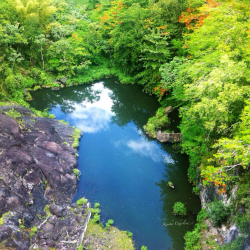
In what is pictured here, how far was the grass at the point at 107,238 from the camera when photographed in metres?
11.5

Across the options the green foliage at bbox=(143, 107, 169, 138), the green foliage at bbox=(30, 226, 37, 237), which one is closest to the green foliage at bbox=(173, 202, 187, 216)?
the green foliage at bbox=(143, 107, 169, 138)

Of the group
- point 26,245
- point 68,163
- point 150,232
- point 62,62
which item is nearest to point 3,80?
point 62,62

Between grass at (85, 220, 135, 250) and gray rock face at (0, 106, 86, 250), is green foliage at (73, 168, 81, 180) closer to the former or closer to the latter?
gray rock face at (0, 106, 86, 250)

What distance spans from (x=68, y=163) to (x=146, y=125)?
29.0ft

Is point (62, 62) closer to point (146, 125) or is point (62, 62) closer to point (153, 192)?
point (146, 125)

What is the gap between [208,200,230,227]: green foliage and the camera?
10.7m

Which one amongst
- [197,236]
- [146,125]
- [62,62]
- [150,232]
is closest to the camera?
[197,236]

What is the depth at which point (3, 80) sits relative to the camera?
2188 centimetres

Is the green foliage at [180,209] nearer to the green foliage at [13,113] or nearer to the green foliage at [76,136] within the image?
the green foliage at [76,136]

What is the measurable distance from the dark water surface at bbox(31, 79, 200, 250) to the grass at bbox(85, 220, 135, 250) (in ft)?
1.59

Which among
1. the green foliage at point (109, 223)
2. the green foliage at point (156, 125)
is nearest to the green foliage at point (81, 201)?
the green foliage at point (109, 223)

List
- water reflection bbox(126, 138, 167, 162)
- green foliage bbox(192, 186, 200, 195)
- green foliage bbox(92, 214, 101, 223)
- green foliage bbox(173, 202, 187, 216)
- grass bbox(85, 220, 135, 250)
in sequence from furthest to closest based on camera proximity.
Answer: water reflection bbox(126, 138, 167, 162), green foliage bbox(192, 186, 200, 195), green foliage bbox(173, 202, 187, 216), green foliage bbox(92, 214, 101, 223), grass bbox(85, 220, 135, 250)

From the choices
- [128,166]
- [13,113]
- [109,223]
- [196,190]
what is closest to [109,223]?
[109,223]

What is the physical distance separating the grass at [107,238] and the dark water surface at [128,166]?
48 centimetres
